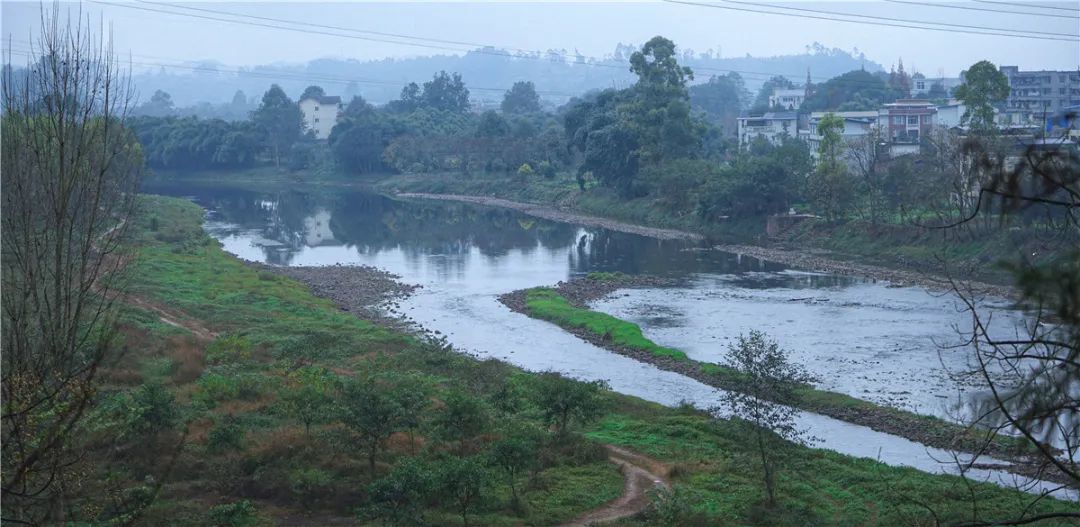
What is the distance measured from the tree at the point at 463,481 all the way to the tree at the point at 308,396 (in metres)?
2.47

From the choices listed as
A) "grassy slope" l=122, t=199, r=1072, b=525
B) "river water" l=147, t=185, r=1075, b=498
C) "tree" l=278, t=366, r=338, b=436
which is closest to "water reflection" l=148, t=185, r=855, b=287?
"river water" l=147, t=185, r=1075, b=498

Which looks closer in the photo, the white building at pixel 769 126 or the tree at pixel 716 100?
the white building at pixel 769 126

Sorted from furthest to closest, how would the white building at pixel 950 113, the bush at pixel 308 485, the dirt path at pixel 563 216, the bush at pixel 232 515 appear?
1. the white building at pixel 950 113
2. the dirt path at pixel 563 216
3. the bush at pixel 308 485
4. the bush at pixel 232 515

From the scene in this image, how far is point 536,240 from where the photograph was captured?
119ft

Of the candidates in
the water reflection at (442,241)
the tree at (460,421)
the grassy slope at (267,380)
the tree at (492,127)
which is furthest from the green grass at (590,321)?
the tree at (492,127)

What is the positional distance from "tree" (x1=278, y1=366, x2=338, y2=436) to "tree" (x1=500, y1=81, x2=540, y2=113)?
6264 cm

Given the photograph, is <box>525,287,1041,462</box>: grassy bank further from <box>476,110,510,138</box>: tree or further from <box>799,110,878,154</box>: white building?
<box>476,110,510,138</box>: tree

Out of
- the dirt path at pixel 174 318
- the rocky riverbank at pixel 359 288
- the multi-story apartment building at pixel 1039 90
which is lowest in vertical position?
the rocky riverbank at pixel 359 288

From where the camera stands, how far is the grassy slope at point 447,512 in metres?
9.78

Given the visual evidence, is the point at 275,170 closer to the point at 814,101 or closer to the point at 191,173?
the point at 191,173

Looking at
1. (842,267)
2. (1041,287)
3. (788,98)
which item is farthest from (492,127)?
(1041,287)

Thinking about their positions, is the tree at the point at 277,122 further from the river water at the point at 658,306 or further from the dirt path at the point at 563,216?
the river water at the point at 658,306

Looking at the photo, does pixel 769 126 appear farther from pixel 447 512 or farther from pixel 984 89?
pixel 447 512

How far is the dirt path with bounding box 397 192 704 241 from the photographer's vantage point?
1404 inches
